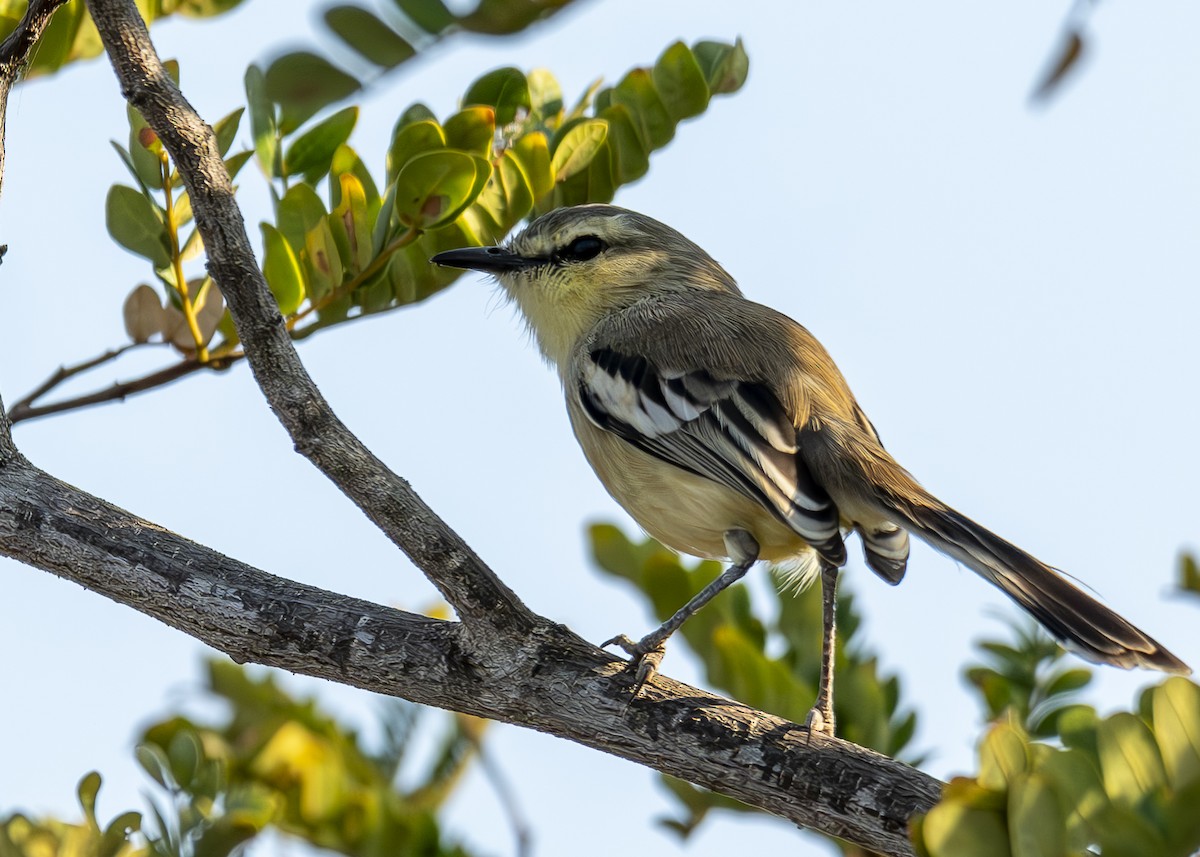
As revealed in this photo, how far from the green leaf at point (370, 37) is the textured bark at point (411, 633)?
5.82ft

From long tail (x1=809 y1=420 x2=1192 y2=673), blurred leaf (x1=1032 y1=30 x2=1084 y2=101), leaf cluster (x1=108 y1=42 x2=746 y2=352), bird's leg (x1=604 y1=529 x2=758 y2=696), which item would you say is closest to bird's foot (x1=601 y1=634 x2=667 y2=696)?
bird's leg (x1=604 y1=529 x2=758 y2=696)

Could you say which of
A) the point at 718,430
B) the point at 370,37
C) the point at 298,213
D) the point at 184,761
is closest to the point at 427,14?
the point at 370,37

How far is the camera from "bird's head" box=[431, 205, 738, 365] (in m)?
4.84

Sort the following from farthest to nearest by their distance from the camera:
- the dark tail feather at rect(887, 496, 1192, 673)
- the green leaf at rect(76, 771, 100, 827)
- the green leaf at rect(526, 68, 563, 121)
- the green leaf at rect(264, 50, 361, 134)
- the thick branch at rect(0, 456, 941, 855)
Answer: the green leaf at rect(526, 68, 563, 121), the dark tail feather at rect(887, 496, 1192, 673), the thick branch at rect(0, 456, 941, 855), the green leaf at rect(76, 771, 100, 827), the green leaf at rect(264, 50, 361, 134)

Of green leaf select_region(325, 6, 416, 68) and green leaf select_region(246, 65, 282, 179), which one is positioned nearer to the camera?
green leaf select_region(325, 6, 416, 68)

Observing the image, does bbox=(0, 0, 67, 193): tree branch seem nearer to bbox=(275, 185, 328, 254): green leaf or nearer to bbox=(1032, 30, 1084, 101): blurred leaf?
bbox=(275, 185, 328, 254): green leaf

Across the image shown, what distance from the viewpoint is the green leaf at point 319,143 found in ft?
12.1

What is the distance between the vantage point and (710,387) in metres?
4.12

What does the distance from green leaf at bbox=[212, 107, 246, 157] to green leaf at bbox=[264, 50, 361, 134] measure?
2.24 meters

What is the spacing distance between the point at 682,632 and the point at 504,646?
3.13 ft

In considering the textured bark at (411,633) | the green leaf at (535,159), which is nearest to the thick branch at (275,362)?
the textured bark at (411,633)

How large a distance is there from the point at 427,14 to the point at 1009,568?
268 cm

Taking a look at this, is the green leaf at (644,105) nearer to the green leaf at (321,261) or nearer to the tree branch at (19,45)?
the green leaf at (321,261)

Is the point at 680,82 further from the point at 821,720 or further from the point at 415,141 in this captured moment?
the point at 821,720
